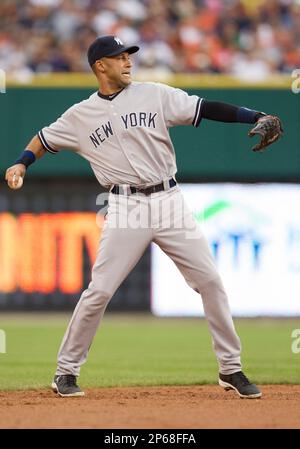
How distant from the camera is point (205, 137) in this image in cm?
1274

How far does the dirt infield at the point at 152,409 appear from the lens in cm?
450

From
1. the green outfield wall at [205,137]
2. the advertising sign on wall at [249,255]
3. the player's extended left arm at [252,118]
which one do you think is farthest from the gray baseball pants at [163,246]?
the green outfield wall at [205,137]

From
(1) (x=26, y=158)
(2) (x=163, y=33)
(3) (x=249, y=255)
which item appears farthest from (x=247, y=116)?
(2) (x=163, y=33)

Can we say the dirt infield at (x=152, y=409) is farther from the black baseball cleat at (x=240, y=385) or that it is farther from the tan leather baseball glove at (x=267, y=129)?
the tan leather baseball glove at (x=267, y=129)

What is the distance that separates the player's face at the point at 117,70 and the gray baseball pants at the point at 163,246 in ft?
2.09

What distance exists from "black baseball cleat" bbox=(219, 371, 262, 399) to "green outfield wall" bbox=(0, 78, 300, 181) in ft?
23.6

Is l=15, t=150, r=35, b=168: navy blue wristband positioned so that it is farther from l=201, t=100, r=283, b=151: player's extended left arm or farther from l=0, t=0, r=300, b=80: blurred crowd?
l=0, t=0, r=300, b=80: blurred crowd

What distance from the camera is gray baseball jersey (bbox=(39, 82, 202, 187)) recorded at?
548 centimetres

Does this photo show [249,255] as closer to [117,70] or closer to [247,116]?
[117,70]

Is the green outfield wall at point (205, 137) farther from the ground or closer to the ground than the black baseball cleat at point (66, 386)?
farther from the ground

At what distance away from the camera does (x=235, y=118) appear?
211 inches

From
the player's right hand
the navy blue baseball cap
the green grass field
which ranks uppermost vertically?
the navy blue baseball cap

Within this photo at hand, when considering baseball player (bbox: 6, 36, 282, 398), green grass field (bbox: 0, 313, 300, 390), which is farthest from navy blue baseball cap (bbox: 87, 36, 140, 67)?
green grass field (bbox: 0, 313, 300, 390)
